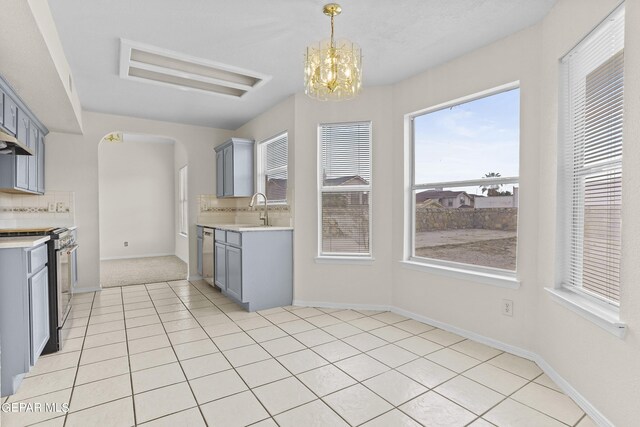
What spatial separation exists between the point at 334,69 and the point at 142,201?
6.81 m

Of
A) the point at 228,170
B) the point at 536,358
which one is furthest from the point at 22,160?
the point at 536,358

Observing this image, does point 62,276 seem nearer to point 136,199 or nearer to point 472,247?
point 472,247

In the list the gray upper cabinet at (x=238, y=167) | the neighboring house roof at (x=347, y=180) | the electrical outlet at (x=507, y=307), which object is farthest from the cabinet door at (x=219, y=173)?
the electrical outlet at (x=507, y=307)

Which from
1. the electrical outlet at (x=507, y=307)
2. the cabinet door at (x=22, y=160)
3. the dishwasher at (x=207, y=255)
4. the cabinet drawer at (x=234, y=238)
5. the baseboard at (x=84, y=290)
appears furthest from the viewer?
the dishwasher at (x=207, y=255)

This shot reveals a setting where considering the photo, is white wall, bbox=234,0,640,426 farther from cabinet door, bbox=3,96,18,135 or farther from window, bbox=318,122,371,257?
cabinet door, bbox=3,96,18,135

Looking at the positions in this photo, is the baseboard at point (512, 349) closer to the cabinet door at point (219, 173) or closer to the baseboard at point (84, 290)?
the cabinet door at point (219, 173)

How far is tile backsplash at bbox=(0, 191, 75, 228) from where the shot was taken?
4059mm

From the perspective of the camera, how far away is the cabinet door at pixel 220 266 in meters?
4.18

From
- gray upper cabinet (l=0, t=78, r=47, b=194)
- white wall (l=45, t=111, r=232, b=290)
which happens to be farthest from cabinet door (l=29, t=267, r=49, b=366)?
white wall (l=45, t=111, r=232, b=290)

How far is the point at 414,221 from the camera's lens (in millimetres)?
3480

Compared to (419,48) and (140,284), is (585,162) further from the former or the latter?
(140,284)

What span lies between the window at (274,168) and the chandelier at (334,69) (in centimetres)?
196

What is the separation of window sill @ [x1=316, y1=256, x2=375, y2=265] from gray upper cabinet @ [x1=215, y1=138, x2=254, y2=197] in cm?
A: 167

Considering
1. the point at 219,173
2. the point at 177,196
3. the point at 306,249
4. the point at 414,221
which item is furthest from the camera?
the point at 177,196
